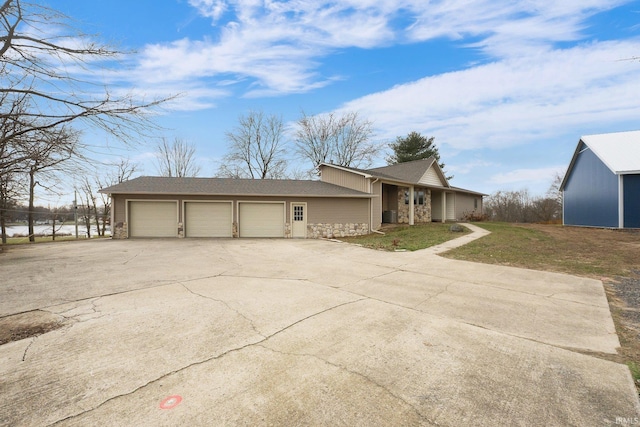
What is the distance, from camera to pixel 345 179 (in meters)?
18.2

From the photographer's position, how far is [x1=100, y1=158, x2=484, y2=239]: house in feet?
49.2

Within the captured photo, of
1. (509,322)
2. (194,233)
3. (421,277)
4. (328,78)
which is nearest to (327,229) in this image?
(194,233)

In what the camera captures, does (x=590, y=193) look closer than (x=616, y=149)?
No

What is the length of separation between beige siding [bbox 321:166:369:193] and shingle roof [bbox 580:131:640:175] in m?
13.5

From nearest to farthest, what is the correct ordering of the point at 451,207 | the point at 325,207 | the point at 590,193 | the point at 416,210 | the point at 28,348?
the point at 28,348 → the point at 325,207 → the point at 590,193 → the point at 416,210 → the point at 451,207

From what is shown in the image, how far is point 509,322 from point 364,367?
254cm

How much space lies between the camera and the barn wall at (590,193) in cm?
1544

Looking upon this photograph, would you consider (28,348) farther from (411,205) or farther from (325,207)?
(411,205)

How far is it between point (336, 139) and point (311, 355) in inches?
1179

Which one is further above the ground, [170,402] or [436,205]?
[436,205]

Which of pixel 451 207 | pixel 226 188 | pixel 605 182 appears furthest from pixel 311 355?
pixel 451 207

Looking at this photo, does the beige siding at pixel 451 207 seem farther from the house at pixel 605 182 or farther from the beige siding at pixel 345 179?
the beige siding at pixel 345 179

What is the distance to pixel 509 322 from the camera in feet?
12.5

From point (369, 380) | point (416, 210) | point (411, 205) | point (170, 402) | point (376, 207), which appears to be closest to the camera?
point (170, 402)
